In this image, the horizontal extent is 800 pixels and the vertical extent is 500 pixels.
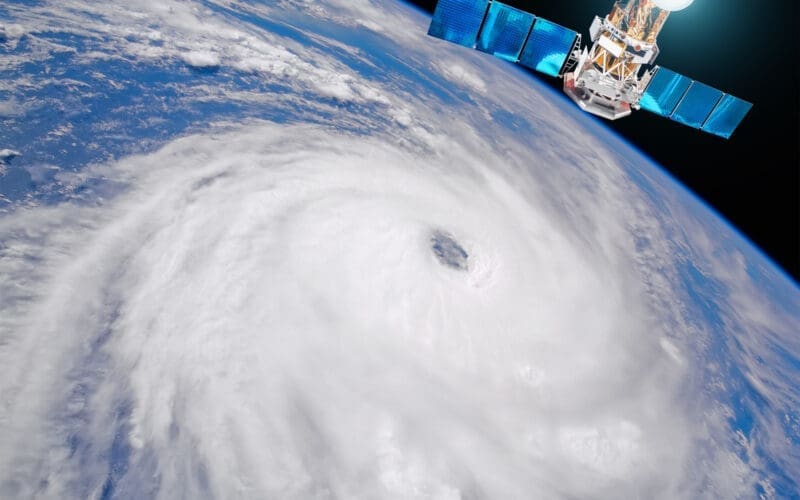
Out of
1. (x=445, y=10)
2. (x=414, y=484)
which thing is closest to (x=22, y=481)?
(x=414, y=484)

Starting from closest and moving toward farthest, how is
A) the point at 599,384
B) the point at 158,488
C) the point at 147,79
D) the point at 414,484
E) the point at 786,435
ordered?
the point at 158,488 → the point at 414,484 → the point at 599,384 → the point at 786,435 → the point at 147,79

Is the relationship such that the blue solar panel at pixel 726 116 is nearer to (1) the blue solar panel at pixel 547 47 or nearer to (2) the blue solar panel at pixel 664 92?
(2) the blue solar panel at pixel 664 92

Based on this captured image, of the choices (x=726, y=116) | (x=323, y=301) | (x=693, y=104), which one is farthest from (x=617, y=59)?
(x=323, y=301)

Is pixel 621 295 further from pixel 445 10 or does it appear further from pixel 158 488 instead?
pixel 158 488

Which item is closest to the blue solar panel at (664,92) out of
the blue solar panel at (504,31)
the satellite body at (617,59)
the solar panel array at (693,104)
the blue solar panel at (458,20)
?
the solar panel array at (693,104)

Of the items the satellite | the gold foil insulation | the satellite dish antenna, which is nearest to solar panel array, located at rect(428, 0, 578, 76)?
the satellite

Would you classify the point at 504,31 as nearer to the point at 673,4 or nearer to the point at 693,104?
→ the point at 673,4
